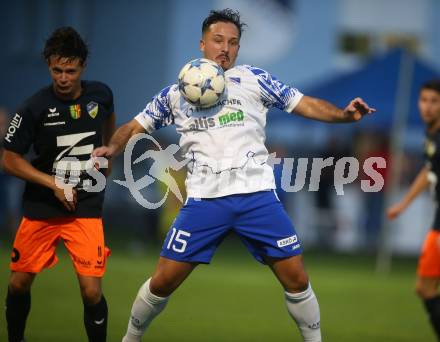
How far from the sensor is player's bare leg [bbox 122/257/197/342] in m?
6.73

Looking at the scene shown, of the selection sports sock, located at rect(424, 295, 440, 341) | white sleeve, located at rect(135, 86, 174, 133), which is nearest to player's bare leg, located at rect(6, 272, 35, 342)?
white sleeve, located at rect(135, 86, 174, 133)

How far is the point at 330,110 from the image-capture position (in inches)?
267

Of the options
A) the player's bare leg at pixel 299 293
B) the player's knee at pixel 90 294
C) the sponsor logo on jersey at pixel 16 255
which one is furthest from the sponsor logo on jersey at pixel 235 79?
the sponsor logo on jersey at pixel 16 255

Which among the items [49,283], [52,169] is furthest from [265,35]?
[52,169]

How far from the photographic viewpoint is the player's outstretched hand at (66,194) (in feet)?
22.5

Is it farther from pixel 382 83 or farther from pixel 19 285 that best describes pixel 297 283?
pixel 382 83

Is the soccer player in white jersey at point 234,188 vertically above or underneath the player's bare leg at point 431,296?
above

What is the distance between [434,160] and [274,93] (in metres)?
2.18

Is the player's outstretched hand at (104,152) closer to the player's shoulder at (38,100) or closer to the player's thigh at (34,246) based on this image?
the player's shoulder at (38,100)

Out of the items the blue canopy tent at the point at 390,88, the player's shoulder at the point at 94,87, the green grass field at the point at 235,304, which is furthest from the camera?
the blue canopy tent at the point at 390,88

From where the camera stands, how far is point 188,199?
6.87 meters

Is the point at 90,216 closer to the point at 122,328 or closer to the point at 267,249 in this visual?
the point at 267,249

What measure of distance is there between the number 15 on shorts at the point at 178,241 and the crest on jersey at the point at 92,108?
1.11m

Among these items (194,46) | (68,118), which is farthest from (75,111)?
(194,46)
